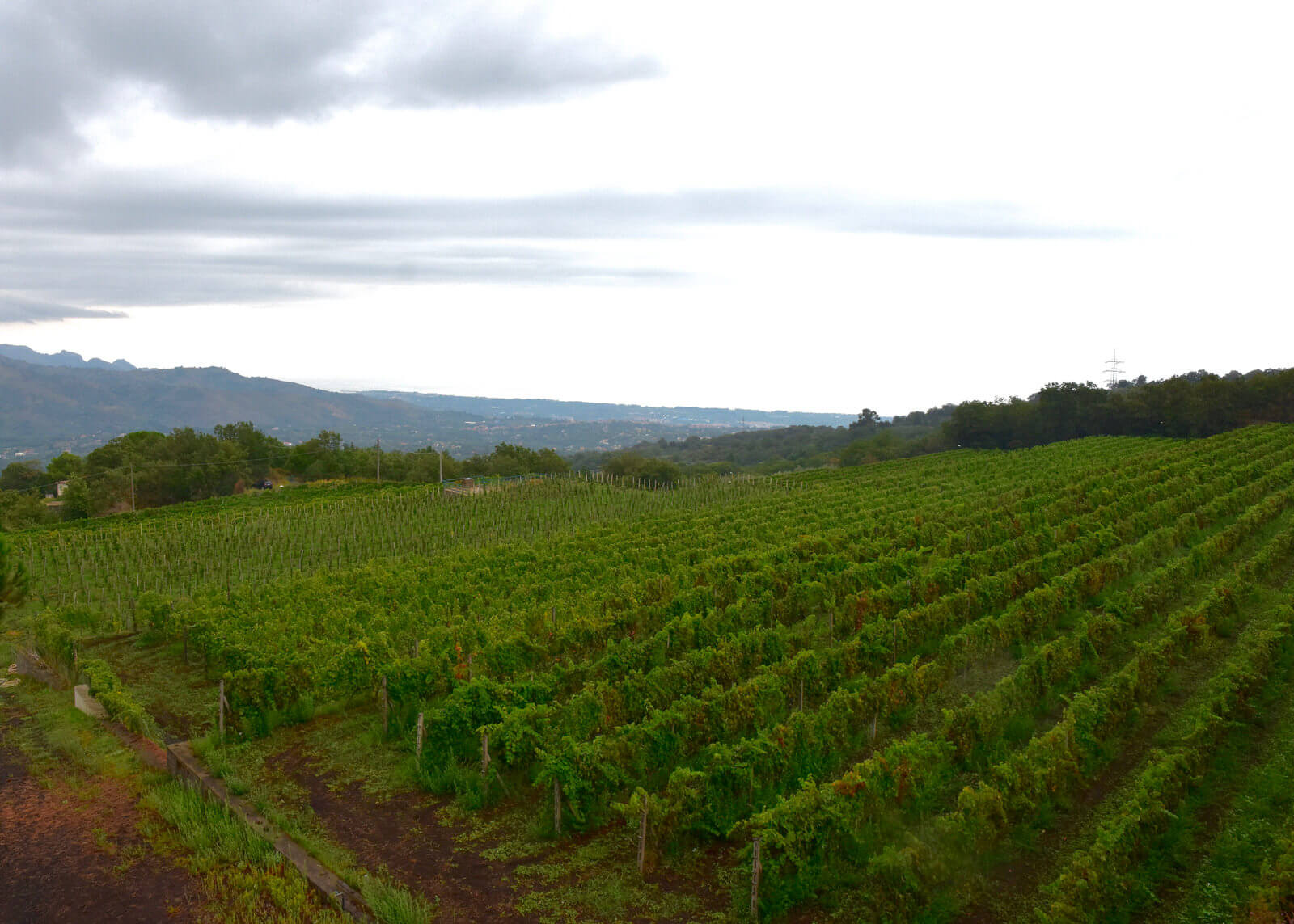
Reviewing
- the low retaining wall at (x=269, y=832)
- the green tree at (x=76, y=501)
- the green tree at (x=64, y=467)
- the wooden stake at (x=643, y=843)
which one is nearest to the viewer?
the low retaining wall at (x=269, y=832)

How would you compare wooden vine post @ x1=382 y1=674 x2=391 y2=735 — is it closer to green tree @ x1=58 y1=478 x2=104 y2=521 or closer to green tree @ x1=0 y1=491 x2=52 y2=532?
green tree @ x1=0 y1=491 x2=52 y2=532

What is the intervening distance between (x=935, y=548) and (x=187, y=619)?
59.1 feet

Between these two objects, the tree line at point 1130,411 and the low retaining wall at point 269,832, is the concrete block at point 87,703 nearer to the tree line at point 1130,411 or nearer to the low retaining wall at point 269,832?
the low retaining wall at point 269,832

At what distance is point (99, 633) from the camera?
18562mm

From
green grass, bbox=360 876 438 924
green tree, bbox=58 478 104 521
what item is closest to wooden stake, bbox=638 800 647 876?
green grass, bbox=360 876 438 924

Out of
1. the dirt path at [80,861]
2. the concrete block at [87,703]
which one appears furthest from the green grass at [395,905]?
the concrete block at [87,703]

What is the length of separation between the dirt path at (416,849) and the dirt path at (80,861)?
175 centimetres

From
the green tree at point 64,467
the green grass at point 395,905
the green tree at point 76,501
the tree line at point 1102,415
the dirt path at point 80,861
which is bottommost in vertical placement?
the dirt path at point 80,861

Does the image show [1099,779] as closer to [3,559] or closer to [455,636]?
[455,636]

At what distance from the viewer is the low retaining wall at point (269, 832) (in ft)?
26.9

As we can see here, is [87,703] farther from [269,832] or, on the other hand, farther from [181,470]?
[181,470]

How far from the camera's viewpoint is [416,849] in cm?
940

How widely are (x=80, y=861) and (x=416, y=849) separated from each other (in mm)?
3890

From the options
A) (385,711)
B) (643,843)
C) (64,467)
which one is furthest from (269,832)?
(64,467)
